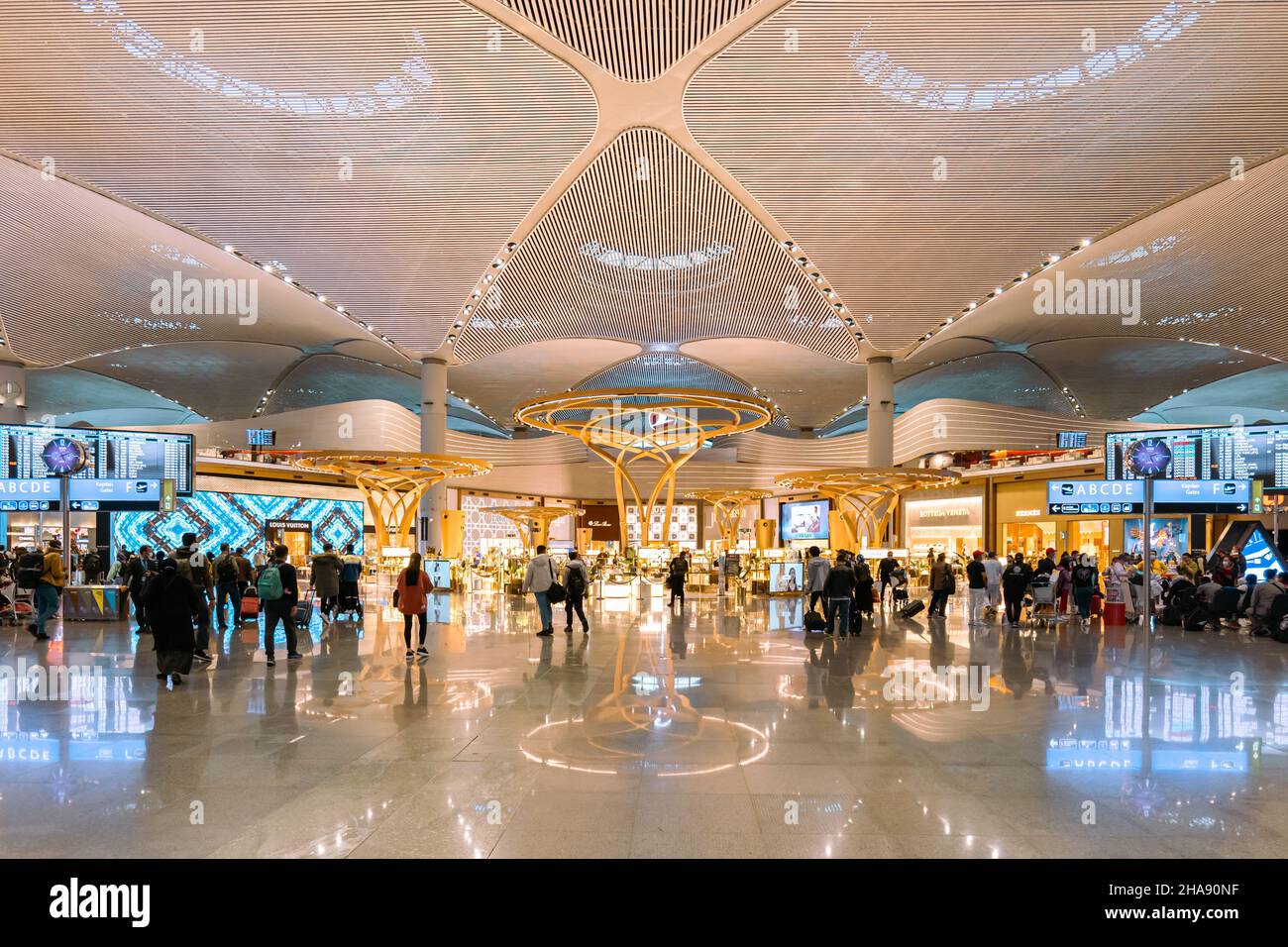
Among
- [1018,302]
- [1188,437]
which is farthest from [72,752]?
[1018,302]

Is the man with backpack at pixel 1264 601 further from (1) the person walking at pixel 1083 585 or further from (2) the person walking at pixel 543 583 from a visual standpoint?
(2) the person walking at pixel 543 583

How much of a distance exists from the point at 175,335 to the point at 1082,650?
92.3 feet

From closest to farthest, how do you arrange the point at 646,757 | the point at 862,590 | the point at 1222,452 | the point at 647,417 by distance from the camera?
the point at 646,757 < the point at 862,590 < the point at 1222,452 < the point at 647,417

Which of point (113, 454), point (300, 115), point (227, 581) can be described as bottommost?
point (227, 581)

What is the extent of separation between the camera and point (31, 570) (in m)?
11.1

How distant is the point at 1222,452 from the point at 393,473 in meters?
19.9

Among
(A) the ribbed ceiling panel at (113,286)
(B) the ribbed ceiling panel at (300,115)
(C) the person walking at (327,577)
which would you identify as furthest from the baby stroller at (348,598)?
(A) the ribbed ceiling panel at (113,286)

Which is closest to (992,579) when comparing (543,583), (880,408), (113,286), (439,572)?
(543,583)

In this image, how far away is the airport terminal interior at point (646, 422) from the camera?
14.0ft

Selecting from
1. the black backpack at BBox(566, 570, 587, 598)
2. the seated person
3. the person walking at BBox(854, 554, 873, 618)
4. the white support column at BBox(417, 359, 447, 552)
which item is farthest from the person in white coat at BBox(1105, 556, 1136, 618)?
the white support column at BBox(417, 359, 447, 552)

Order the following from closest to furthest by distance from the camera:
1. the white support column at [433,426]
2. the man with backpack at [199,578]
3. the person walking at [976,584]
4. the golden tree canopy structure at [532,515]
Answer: the man with backpack at [199,578]
the person walking at [976,584]
the white support column at [433,426]
the golden tree canopy structure at [532,515]

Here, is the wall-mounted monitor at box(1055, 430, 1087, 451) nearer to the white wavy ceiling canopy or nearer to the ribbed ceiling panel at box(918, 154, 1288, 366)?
the ribbed ceiling panel at box(918, 154, 1288, 366)

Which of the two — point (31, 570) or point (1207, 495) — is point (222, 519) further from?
point (1207, 495)

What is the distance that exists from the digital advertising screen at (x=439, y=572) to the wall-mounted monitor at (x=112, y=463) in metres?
5.85
